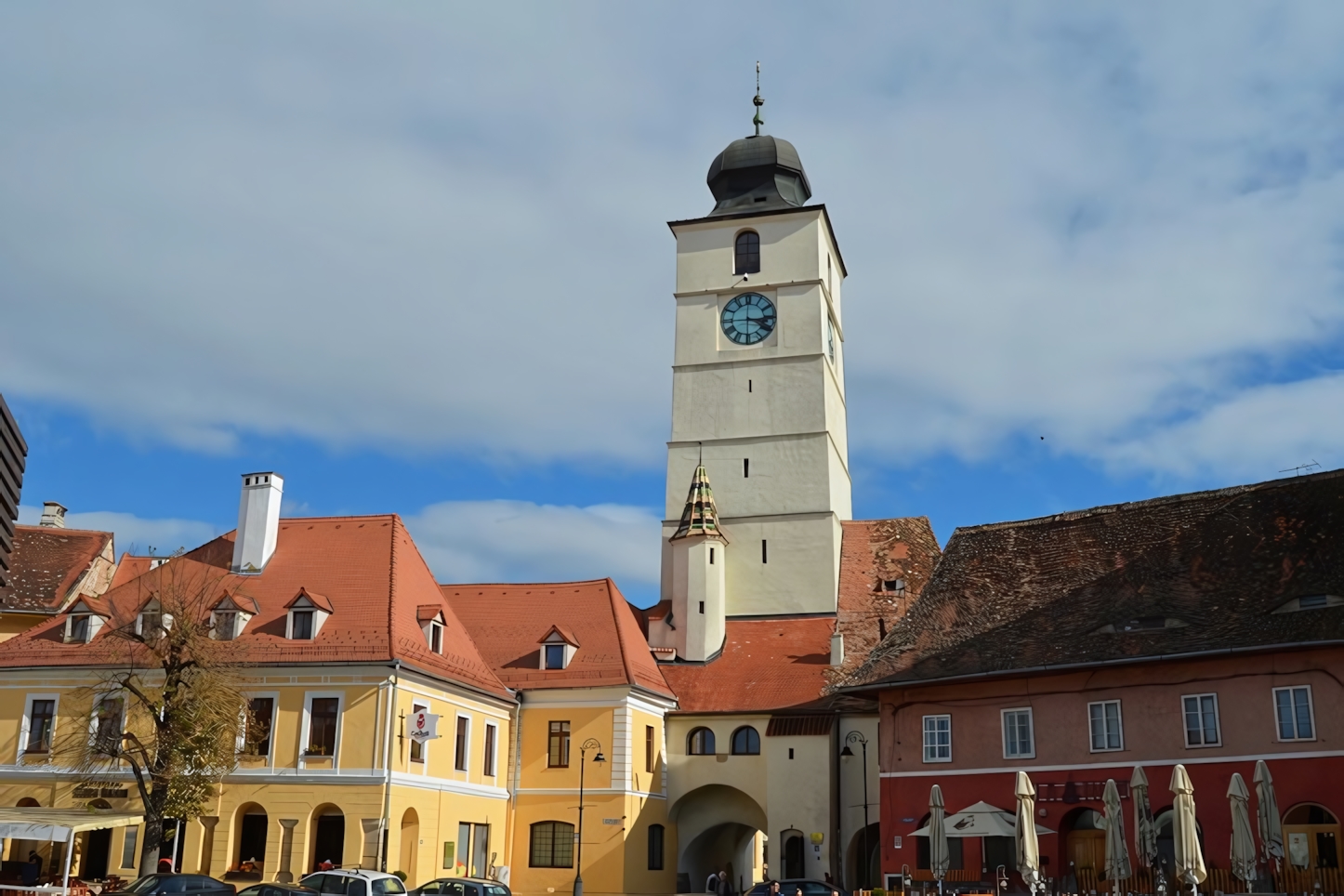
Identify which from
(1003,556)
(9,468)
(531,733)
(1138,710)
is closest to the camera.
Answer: (9,468)

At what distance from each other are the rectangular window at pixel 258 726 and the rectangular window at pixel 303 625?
5.98ft

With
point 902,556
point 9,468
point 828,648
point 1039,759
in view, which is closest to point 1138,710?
point 1039,759

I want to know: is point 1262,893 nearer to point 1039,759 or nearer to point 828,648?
point 1039,759

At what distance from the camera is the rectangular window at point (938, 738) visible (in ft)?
112

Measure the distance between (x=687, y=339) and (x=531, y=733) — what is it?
20.4 m

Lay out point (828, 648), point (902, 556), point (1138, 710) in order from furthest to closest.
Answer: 1. point (902, 556)
2. point (828, 648)
3. point (1138, 710)

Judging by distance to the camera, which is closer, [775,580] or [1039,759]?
[1039,759]

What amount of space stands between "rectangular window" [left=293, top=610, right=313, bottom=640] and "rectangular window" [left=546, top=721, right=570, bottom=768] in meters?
8.64

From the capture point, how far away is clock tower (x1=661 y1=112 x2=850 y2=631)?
50750 millimetres

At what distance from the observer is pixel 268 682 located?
3519 cm

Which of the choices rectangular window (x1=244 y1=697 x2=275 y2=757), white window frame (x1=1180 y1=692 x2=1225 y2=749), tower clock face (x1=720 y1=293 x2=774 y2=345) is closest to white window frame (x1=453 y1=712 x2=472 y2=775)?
rectangular window (x1=244 y1=697 x2=275 y2=757)

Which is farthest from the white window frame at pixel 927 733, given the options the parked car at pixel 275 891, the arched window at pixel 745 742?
the parked car at pixel 275 891

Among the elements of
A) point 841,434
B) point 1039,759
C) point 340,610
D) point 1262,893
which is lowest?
point 1262,893

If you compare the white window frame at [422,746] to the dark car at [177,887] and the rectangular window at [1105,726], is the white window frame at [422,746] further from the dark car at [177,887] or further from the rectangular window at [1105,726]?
the rectangular window at [1105,726]
